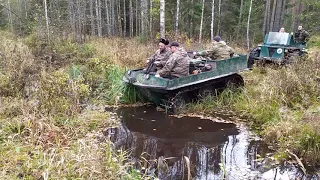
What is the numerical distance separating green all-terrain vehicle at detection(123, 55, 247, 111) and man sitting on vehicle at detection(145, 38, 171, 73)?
0.87 ft

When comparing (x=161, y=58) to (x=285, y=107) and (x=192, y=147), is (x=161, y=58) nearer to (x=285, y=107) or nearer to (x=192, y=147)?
(x=192, y=147)

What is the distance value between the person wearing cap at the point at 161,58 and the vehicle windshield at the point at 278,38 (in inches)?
207

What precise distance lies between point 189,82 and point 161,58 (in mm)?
1121

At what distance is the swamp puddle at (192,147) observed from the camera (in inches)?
181

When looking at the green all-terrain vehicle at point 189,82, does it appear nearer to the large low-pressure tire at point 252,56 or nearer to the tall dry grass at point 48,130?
the tall dry grass at point 48,130

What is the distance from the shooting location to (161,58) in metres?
8.02

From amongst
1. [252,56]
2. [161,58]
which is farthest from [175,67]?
[252,56]

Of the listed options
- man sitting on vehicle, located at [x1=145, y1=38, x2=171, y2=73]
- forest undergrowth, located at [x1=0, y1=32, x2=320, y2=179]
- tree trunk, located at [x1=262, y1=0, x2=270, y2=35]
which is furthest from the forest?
tree trunk, located at [x1=262, y1=0, x2=270, y2=35]

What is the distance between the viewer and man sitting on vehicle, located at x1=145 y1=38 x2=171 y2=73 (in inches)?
314

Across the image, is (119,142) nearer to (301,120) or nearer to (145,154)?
(145,154)

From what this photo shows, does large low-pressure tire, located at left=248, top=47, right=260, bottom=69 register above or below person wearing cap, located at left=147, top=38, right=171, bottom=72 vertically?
below

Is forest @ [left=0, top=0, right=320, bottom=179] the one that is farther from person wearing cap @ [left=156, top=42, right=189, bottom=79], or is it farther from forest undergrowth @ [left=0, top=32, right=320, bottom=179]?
person wearing cap @ [left=156, top=42, right=189, bottom=79]

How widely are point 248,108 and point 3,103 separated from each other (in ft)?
16.7

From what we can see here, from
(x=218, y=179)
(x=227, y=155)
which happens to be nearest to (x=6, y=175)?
(x=218, y=179)
